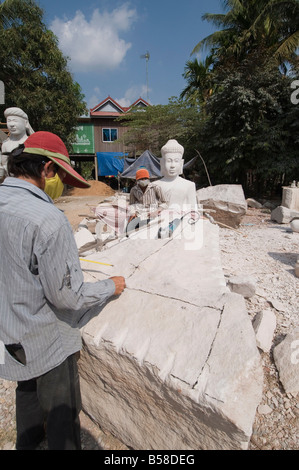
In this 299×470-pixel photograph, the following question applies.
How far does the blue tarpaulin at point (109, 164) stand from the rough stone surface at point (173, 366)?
684 inches

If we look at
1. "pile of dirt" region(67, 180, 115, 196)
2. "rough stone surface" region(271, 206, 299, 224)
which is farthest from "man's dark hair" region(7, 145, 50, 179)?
"pile of dirt" region(67, 180, 115, 196)

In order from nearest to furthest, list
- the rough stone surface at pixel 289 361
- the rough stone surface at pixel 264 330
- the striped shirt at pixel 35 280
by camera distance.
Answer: the striped shirt at pixel 35 280 → the rough stone surface at pixel 289 361 → the rough stone surface at pixel 264 330

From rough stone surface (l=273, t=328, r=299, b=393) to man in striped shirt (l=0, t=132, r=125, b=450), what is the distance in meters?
1.31

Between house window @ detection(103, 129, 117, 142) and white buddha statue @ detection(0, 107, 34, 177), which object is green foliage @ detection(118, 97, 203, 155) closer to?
house window @ detection(103, 129, 117, 142)

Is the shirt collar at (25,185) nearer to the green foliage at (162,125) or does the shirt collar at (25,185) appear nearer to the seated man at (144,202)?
the seated man at (144,202)

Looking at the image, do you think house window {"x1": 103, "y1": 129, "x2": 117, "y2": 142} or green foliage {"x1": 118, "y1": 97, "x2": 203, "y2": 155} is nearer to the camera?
green foliage {"x1": 118, "y1": 97, "x2": 203, "y2": 155}

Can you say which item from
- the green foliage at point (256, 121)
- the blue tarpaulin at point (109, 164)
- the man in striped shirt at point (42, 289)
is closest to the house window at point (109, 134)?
the blue tarpaulin at point (109, 164)

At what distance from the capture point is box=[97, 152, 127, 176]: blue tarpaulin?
18328mm

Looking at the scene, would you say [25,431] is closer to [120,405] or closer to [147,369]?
[120,405]

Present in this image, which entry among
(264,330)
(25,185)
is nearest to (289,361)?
(264,330)

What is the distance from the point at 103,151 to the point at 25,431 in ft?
63.5

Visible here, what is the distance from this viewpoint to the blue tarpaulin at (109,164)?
1833cm

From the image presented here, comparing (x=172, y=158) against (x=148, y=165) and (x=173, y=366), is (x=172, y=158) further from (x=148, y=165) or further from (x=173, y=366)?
(x=148, y=165)
